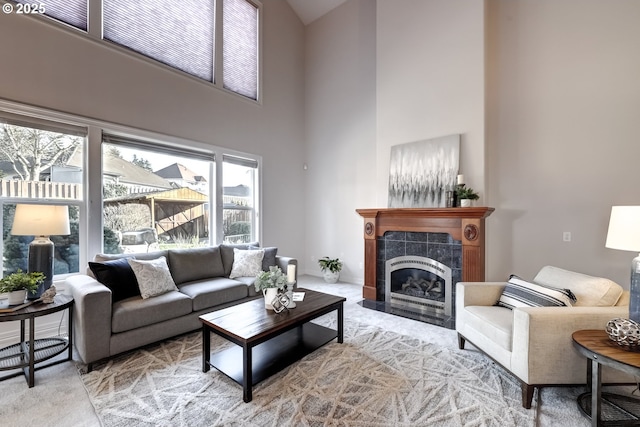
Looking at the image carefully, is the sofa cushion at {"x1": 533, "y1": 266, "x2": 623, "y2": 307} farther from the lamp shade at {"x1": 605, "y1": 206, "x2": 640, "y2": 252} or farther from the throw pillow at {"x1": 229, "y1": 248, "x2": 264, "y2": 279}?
the throw pillow at {"x1": 229, "y1": 248, "x2": 264, "y2": 279}

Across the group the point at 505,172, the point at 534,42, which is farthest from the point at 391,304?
the point at 534,42

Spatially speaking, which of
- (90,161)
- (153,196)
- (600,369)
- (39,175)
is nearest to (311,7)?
(153,196)

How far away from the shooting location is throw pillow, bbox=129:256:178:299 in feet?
8.93

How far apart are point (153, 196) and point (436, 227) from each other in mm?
3764

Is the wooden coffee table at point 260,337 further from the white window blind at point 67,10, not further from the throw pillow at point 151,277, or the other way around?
the white window blind at point 67,10

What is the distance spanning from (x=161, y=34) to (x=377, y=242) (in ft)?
13.6

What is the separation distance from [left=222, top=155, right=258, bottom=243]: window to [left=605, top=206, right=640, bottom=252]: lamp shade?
4338 millimetres

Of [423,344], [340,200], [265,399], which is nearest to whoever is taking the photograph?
[265,399]

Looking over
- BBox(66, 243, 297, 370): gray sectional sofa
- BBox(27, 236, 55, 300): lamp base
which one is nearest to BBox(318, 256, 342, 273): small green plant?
BBox(66, 243, 297, 370): gray sectional sofa

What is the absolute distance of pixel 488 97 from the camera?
145 inches

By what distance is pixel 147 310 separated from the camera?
2518 millimetres

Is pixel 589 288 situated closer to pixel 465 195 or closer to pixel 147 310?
pixel 465 195

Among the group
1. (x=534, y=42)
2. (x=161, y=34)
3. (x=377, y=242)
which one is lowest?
(x=377, y=242)

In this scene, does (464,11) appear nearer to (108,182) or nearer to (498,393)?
(498,393)
